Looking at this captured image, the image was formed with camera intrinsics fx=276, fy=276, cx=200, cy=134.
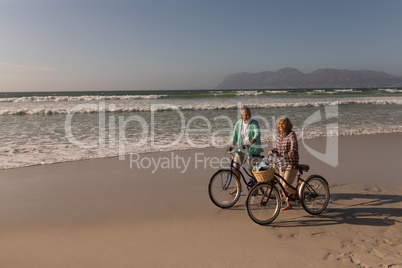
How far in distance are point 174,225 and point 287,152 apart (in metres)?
2.30

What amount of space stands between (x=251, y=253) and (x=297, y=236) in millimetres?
877

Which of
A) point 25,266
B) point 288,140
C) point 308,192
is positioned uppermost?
point 288,140

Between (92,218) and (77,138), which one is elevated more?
(77,138)

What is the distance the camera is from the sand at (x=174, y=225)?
3.53 m

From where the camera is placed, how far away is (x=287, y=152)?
4859mm

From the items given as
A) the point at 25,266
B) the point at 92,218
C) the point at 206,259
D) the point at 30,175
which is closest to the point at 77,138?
the point at 30,175

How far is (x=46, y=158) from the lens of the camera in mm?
8711

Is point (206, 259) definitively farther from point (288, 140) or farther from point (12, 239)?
point (12, 239)

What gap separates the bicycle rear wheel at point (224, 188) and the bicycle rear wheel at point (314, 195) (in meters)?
1.17

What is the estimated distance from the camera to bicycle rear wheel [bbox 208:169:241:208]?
512cm

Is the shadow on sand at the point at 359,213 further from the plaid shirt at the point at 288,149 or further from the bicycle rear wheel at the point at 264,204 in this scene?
the plaid shirt at the point at 288,149

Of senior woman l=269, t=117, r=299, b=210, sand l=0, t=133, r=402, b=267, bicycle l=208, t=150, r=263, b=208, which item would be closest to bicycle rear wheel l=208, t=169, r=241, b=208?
bicycle l=208, t=150, r=263, b=208

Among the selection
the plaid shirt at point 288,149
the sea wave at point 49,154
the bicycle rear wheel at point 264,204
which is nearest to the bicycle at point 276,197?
the bicycle rear wheel at point 264,204

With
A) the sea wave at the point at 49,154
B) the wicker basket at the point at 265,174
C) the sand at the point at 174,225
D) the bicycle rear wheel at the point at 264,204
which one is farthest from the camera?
the sea wave at the point at 49,154
